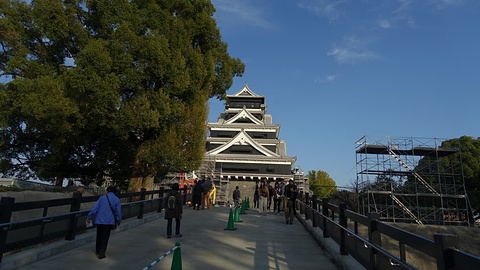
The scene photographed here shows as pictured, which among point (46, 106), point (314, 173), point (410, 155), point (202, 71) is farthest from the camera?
point (314, 173)

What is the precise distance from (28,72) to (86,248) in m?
11.7

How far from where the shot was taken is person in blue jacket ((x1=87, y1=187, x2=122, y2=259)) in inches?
231

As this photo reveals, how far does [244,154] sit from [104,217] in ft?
96.7

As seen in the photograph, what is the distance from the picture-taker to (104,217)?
590cm

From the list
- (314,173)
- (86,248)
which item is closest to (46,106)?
(86,248)

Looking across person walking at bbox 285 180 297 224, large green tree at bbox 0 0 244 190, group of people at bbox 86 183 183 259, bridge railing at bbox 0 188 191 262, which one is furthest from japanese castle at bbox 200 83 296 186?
group of people at bbox 86 183 183 259

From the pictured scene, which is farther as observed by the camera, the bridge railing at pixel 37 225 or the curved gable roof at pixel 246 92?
the curved gable roof at pixel 246 92

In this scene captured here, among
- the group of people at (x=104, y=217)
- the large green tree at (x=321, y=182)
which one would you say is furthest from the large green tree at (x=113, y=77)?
the large green tree at (x=321, y=182)

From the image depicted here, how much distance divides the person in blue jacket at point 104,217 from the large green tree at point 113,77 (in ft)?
26.0

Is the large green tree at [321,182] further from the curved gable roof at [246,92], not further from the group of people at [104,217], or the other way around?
the group of people at [104,217]

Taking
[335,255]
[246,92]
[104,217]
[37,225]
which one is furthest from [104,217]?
[246,92]

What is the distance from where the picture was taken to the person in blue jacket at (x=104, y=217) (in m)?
5.86

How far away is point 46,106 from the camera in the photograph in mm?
12750

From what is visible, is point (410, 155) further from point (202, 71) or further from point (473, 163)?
point (202, 71)
